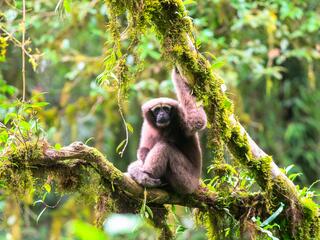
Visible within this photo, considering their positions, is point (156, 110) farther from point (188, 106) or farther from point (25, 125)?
point (25, 125)

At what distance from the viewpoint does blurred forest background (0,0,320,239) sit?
8.98 m

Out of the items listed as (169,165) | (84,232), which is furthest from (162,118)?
(84,232)

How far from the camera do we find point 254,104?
1252 centimetres

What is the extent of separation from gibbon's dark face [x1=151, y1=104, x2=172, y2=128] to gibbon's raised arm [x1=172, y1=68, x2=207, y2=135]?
0.55 m

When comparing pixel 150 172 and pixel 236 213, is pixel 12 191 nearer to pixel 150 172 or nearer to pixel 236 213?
pixel 150 172

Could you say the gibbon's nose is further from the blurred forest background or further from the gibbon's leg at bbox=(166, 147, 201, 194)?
the blurred forest background

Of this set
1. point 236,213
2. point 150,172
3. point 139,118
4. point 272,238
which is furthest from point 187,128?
point 139,118

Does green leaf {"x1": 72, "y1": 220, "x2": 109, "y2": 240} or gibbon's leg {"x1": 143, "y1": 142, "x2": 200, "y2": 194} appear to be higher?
green leaf {"x1": 72, "y1": 220, "x2": 109, "y2": 240}

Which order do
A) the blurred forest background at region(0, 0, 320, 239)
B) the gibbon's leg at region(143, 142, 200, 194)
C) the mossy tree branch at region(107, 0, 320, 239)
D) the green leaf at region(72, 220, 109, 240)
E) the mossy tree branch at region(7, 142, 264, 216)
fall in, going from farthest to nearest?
the blurred forest background at region(0, 0, 320, 239) < the gibbon's leg at region(143, 142, 200, 194) < the mossy tree branch at region(107, 0, 320, 239) < the mossy tree branch at region(7, 142, 264, 216) < the green leaf at region(72, 220, 109, 240)

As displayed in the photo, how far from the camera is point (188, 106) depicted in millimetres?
5223

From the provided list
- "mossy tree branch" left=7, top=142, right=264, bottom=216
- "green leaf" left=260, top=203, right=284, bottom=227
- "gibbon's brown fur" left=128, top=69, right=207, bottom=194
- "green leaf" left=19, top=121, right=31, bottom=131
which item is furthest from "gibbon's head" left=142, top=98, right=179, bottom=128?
"green leaf" left=19, top=121, right=31, bottom=131

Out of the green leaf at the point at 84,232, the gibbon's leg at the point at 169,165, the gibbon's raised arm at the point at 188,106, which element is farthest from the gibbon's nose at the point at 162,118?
the green leaf at the point at 84,232

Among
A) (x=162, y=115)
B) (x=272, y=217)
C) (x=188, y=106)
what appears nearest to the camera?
(x=272, y=217)

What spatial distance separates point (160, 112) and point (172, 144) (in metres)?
0.41
